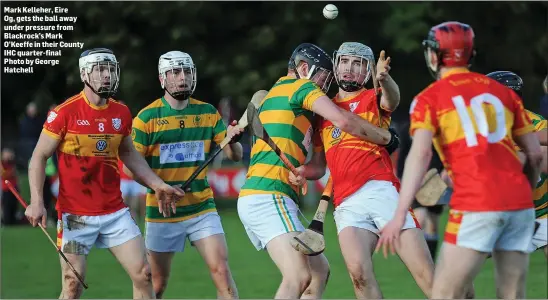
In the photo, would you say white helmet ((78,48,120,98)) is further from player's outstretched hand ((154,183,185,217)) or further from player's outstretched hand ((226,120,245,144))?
player's outstretched hand ((226,120,245,144))

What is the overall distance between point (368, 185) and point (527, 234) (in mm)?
1711

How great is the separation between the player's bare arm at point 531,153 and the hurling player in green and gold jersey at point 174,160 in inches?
119

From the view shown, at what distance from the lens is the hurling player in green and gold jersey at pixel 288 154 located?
7.48 metres

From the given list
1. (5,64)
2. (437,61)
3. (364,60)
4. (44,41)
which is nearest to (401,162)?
(364,60)

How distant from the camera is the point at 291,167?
7.71 m

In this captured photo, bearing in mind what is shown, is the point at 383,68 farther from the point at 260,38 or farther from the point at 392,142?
the point at 260,38

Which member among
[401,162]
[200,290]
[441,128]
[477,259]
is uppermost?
[441,128]

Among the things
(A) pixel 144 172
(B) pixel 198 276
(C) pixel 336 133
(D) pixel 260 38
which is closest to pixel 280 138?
(C) pixel 336 133

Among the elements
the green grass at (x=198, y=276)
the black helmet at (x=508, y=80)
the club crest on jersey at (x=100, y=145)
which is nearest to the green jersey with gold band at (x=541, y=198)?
the black helmet at (x=508, y=80)

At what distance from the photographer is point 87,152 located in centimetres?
856

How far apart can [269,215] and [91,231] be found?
1654 millimetres

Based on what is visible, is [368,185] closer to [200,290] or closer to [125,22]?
[200,290]

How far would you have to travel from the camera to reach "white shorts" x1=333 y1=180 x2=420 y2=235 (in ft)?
25.7

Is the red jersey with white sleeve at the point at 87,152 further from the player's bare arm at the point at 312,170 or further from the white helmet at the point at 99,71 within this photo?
the player's bare arm at the point at 312,170
